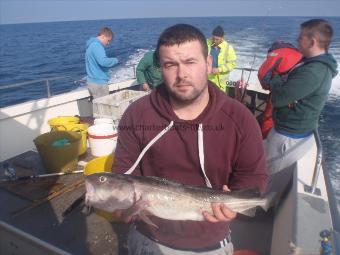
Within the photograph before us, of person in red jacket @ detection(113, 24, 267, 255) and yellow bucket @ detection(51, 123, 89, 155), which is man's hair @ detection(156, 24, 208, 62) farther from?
yellow bucket @ detection(51, 123, 89, 155)

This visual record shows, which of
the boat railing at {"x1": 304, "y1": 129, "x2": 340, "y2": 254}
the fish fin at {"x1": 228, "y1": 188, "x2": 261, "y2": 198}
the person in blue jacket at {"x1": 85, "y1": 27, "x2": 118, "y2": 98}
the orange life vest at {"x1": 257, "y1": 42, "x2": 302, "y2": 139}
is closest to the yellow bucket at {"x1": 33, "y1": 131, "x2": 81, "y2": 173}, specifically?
the person in blue jacket at {"x1": 85, "y1": 27, "x2": 118, "y2": 98}

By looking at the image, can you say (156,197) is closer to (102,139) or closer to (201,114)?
(201,114)

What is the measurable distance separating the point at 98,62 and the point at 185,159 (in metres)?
5.92

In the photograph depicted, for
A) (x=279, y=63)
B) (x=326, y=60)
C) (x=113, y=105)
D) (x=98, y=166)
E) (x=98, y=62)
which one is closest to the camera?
(x=326, y=60)

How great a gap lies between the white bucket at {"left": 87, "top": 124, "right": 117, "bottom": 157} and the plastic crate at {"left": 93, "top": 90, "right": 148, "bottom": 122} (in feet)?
2.87

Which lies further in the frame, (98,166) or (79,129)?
(79,129)

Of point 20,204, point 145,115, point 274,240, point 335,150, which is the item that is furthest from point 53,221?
point 335,150

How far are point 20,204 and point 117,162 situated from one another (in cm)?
272

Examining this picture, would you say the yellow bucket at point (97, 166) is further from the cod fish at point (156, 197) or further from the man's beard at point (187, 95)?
the man's beard at point (187, 95)

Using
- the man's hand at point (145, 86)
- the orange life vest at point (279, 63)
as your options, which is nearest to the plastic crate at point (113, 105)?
the man's hand at point (145, 86)

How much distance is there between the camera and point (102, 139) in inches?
225

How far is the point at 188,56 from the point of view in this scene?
2.46 m

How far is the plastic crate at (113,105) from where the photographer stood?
22.1 feet

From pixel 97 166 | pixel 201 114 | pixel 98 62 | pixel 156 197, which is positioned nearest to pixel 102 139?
pixel 97 166
